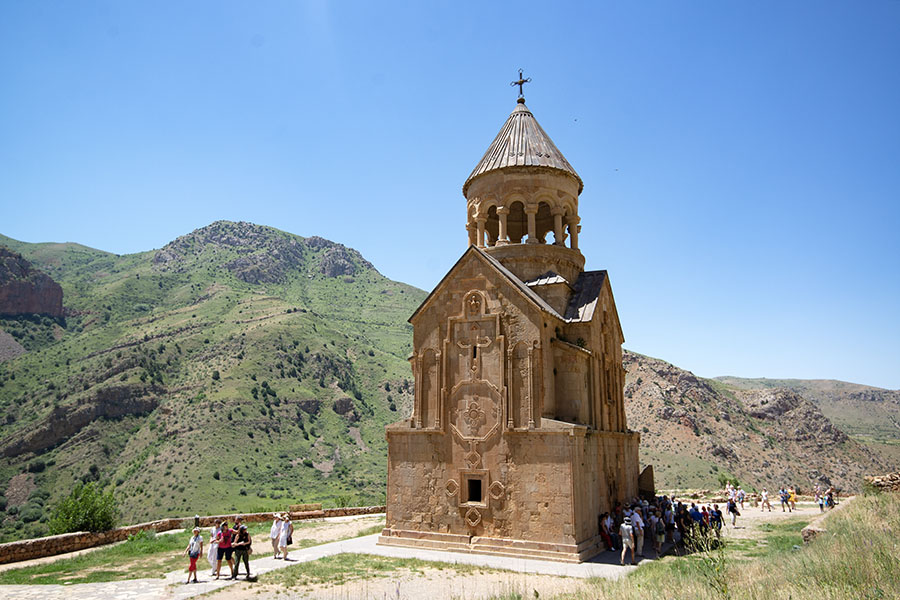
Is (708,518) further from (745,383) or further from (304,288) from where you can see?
(745,383)

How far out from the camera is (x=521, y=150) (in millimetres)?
19047

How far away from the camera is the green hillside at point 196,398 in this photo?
139 feet

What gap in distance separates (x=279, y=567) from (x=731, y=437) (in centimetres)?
5322

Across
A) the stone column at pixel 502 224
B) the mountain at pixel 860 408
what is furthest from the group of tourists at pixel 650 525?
the mountain at pixel 860 408

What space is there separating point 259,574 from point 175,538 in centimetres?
635

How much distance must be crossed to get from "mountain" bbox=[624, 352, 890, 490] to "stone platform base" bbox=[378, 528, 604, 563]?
34.5 m

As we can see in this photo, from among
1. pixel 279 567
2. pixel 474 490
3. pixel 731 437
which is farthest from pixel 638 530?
pixel 731 437

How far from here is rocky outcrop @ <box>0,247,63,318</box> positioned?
231ft

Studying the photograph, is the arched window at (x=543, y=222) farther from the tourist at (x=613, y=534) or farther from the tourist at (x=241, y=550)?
the tourist at (x=241, y=550)

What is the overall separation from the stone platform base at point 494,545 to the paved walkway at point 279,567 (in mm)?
189

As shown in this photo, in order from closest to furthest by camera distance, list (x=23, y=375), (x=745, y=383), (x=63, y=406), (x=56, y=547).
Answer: (x=56, y=547), (x=63, y=406), (x=23, y=375), (x=745, y=383)

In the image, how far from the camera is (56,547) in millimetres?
14695

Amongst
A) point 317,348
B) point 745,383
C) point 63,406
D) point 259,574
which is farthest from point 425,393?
point 745,383

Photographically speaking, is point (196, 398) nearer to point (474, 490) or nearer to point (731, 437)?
point (474, 490)
